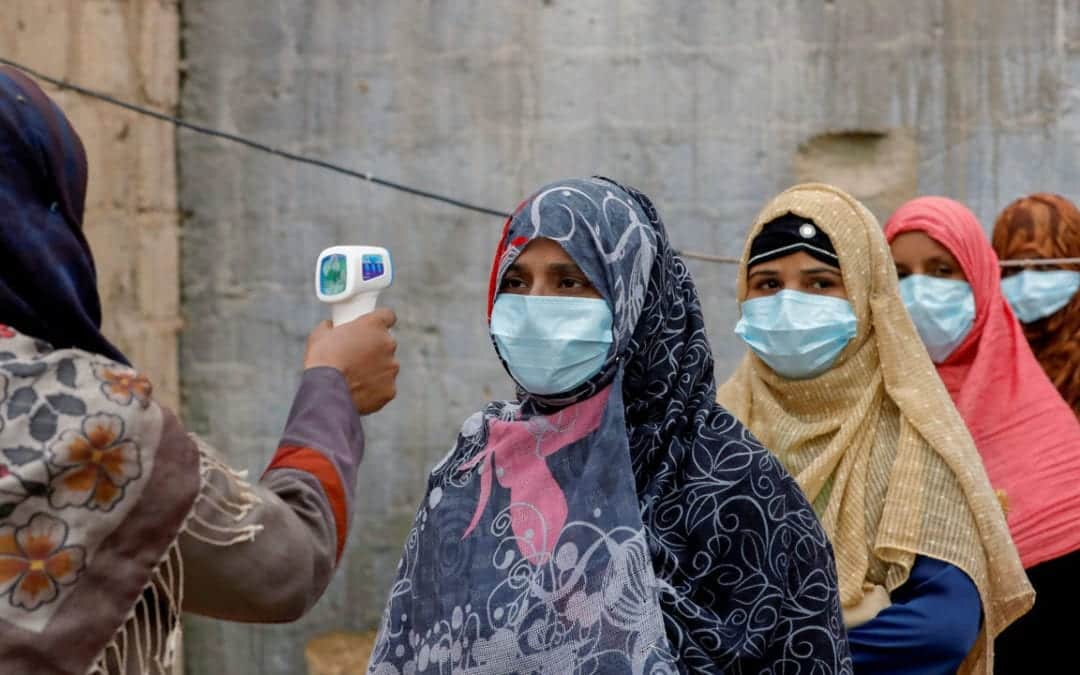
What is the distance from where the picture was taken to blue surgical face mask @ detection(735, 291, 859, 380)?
8.01ft

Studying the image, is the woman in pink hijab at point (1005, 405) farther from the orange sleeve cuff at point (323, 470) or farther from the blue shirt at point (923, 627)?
the orange sleeve cuff at point (323, 470)

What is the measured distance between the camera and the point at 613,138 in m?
4.00

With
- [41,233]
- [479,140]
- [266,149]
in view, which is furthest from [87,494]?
[479,140]

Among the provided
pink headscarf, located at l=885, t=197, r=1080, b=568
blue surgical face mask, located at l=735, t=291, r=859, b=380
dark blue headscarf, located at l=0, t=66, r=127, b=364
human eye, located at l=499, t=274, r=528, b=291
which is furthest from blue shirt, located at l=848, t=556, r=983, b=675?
dark blue headscarf, located at l=0, t=66, r=127, b=364

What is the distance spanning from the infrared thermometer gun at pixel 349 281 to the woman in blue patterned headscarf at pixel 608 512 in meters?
0.28

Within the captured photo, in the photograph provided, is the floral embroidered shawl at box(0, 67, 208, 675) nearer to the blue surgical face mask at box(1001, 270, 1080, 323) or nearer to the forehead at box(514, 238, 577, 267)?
the forehead at box(514, 238, 577, 267)

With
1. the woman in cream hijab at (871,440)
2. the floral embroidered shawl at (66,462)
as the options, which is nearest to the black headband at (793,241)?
the woman in cream hijab at (871,440)

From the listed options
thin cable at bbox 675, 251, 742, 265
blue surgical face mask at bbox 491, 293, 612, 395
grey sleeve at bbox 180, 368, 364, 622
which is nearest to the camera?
grey sleeve at bbox 180, 368, 364, 622

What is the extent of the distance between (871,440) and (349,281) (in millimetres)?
1036

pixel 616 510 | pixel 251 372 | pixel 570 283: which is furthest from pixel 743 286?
pixel 251 372

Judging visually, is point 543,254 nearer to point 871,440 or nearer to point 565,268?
point 565,268

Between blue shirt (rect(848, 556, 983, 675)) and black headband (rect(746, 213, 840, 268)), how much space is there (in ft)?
1.85

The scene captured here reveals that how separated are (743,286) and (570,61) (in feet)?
5.15

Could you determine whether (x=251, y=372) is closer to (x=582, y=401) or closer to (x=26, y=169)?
(x=582, y=401)
